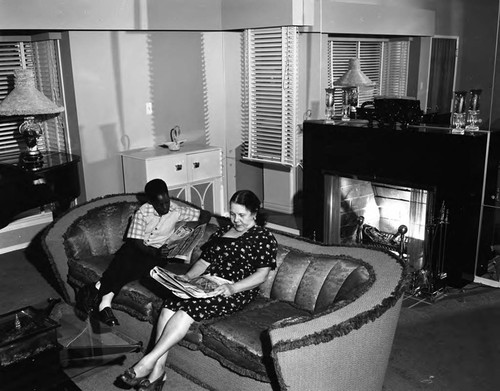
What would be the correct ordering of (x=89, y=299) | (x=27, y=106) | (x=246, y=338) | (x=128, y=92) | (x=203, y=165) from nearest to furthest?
(x=246, y=338)
(x=89, y=299)
(x=27, y=106)
(x=128, y=92)
(x=203, y=165)

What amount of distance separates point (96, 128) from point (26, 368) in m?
3.03

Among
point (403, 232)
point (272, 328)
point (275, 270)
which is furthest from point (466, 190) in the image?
point (272, 328)

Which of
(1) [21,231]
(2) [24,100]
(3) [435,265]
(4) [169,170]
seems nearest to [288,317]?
(3) [435,265]

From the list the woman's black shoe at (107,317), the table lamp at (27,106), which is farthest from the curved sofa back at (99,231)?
the table lamp at (27,106)

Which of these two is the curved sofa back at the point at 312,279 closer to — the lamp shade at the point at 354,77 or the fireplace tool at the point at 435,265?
the fireplace tool at the point at 435,265

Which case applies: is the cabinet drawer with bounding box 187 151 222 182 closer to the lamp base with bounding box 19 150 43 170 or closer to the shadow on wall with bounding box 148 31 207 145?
the shadow on wall with bounding box 148 31 207 145

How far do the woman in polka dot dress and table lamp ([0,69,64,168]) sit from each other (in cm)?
227

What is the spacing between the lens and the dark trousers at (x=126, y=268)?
345 centimetres

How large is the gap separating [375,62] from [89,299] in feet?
10.6

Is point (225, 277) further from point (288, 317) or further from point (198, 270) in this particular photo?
point (288, 317)

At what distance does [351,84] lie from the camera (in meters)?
5.28

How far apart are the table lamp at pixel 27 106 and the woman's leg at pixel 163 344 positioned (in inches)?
94.6

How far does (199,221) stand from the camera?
12.7 feet

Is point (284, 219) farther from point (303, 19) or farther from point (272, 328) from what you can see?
point (272, 328)
